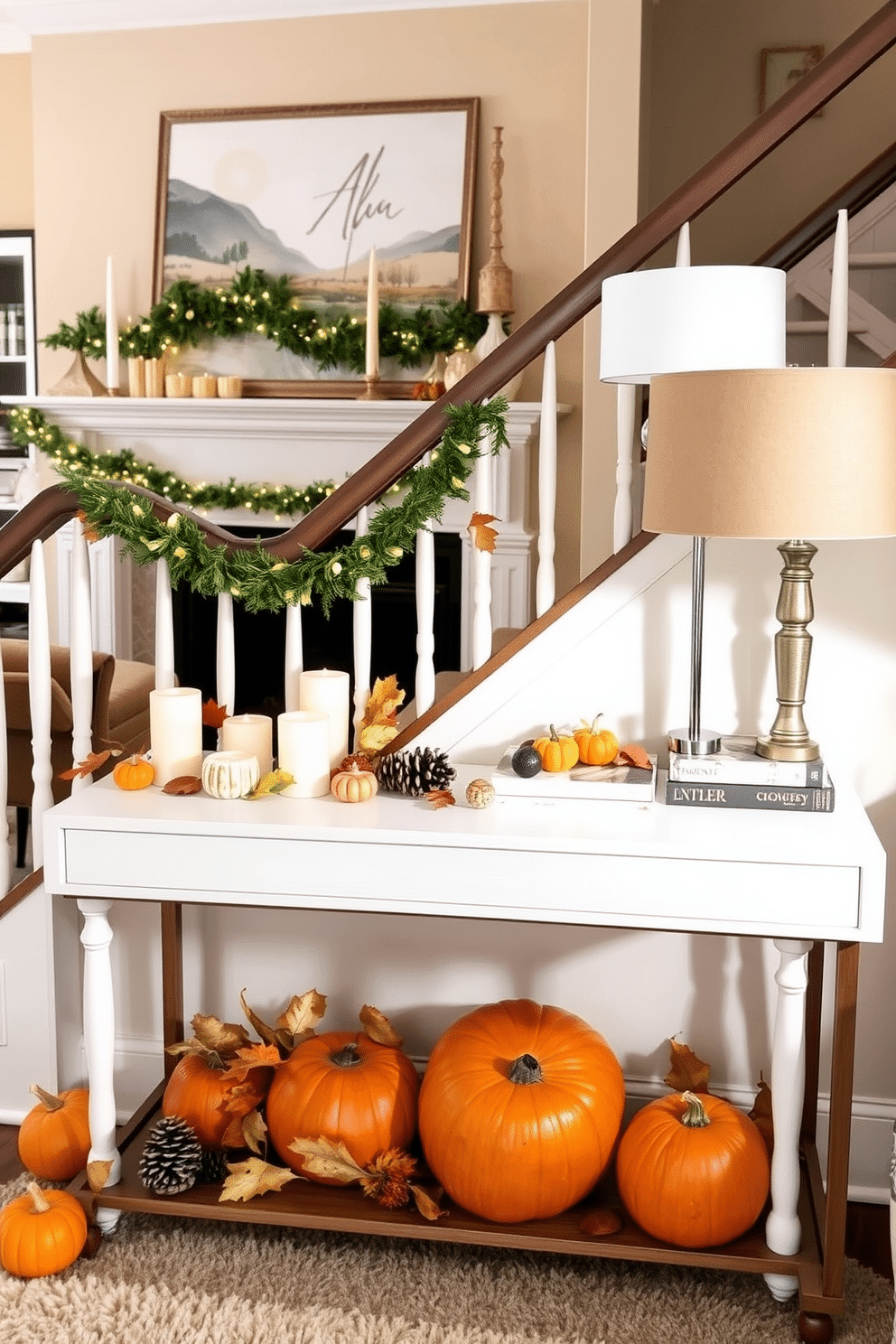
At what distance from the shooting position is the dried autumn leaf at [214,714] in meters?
2.37

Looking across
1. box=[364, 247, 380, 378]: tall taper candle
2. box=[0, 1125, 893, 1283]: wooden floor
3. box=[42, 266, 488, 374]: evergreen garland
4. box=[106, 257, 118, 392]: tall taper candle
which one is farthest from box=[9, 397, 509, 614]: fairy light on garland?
box=[106, 257, 118, 392]: tall taper candle

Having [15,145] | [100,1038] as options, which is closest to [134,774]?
[100,1038]

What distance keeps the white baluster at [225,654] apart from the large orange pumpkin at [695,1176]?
1047 mm

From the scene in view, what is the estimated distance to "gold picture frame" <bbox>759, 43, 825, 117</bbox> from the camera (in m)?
4.86

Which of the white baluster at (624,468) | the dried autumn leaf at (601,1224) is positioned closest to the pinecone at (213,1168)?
the dried autumn leaf at (601,1224)

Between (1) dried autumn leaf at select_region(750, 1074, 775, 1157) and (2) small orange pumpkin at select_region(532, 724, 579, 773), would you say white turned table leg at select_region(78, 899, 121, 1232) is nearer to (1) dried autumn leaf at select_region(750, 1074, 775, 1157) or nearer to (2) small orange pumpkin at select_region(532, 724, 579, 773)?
(2) small orange pumpkin at select_region(532, 724, 579, 773)

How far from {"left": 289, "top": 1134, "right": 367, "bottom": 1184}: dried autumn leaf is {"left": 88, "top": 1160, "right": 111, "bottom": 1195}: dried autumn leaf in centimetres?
33

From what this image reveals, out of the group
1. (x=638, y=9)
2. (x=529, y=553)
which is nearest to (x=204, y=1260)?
(x=529, y=553)

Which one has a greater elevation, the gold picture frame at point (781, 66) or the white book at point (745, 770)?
the gold picture frame at point (781, 66)

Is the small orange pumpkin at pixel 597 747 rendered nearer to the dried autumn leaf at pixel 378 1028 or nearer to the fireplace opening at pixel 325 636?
the dried autumn leaf at pixel 378 1028

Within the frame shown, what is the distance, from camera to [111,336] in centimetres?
505

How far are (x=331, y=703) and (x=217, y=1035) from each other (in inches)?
26.1

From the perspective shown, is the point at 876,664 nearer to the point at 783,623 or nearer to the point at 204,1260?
the point at 783,623

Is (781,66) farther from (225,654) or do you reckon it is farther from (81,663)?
(81,663)
